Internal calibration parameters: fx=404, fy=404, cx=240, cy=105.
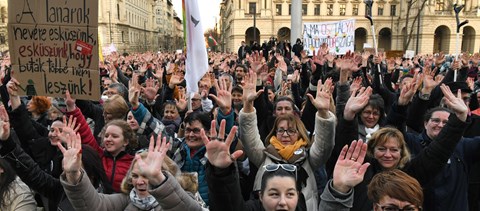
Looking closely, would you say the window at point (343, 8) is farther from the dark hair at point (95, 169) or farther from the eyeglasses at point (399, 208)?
the eyeglasses at point (399, 208)

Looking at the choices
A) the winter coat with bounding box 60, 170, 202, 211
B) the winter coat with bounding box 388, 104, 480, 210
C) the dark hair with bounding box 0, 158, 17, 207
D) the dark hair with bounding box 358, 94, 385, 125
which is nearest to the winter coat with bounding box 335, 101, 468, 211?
the winter coat with bounding box 388, 104, 480, 210

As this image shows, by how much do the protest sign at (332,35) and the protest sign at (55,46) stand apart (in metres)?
9.72

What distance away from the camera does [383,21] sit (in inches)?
2672

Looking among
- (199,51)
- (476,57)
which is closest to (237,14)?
(476,57)

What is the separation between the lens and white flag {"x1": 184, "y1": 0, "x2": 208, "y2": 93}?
4.93 meters

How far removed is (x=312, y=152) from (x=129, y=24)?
8375cm

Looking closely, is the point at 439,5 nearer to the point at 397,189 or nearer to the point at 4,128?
the point at 397,189

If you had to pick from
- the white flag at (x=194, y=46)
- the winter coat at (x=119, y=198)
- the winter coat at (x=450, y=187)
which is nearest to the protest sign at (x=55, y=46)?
the winter coat at (x=119, y=198)

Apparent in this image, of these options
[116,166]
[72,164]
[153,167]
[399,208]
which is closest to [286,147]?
[399,208]

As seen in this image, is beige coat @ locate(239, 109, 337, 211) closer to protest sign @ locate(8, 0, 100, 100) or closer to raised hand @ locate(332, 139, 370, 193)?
raised hand @ locate(332, 139, 370, 193)

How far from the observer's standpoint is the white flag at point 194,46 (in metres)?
4.93

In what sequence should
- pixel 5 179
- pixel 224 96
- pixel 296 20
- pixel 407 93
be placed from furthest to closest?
pixel 296 20
pixel 407 93
pixel 224 96
pixel 5 179

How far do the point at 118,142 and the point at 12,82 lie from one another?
1.39 m

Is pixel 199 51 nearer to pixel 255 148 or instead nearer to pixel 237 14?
pixel 255 148
